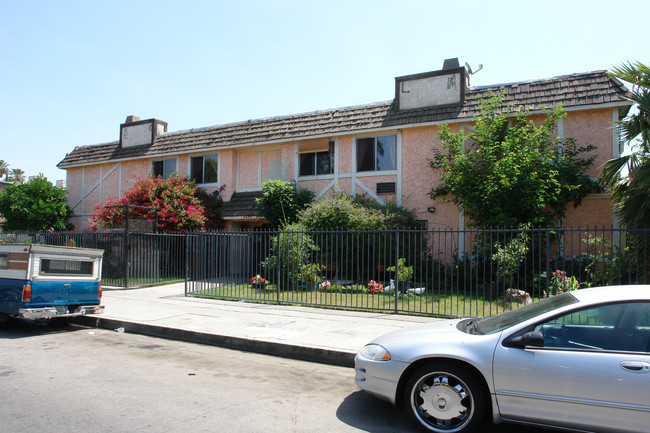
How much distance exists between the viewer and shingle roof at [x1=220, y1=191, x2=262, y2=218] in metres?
17.0

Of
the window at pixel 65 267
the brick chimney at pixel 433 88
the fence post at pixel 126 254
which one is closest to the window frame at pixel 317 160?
the brick chimney at pixel 433 88

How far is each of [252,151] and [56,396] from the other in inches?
561

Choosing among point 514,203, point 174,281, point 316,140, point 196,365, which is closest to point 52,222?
point 174,281

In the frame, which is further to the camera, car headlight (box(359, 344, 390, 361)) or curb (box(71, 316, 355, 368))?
curb (box(71, 316, 355, 368))

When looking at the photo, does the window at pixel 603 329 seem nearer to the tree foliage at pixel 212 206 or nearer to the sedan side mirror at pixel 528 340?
the sedan side mirror at pixel 528 340

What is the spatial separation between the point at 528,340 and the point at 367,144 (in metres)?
12.6

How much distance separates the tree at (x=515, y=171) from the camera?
11.8 meters

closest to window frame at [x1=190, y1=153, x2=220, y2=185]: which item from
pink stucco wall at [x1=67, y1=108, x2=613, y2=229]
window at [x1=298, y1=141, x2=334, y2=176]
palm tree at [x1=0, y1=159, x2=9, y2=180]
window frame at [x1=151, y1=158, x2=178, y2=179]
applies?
pink stucco wall at [x1=67, y1=108, x2=613, y2=229]

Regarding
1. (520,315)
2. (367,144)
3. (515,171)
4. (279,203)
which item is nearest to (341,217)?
(279,203)

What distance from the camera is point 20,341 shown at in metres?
7.46

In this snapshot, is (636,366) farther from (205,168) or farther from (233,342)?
(205,168)

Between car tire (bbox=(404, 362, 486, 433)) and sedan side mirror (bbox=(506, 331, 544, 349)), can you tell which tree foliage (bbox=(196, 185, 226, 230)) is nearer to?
car tire (bbox=(404, 362, 486, 433))

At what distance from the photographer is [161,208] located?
1628 centimetres

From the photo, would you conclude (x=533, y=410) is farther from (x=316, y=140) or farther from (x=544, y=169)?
(x=316, y=140)
